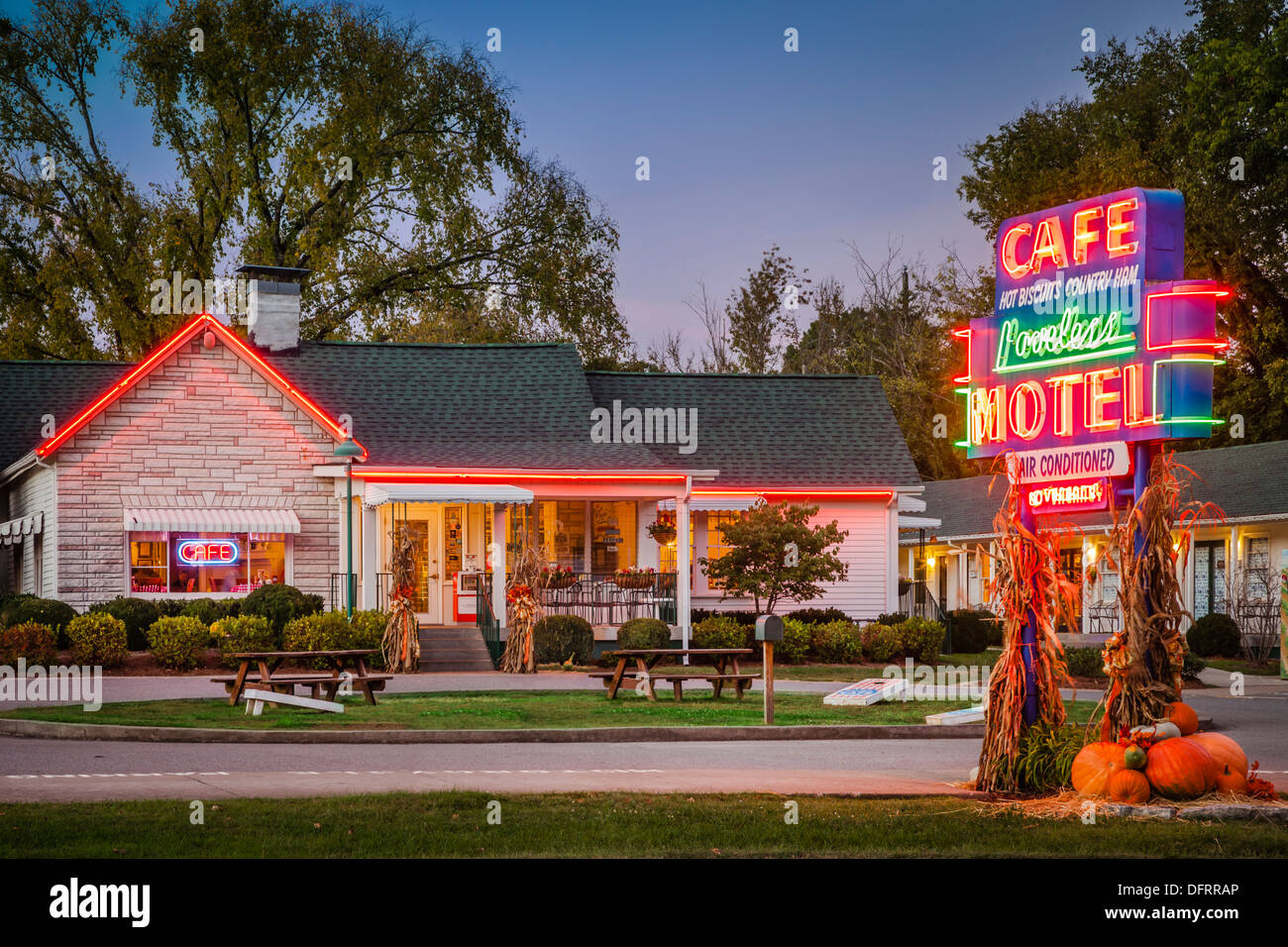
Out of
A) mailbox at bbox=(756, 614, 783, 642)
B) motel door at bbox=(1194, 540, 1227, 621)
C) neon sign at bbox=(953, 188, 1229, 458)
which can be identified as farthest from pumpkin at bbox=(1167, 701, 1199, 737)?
motel door at bbox=(1194, 540, 1227, 621)

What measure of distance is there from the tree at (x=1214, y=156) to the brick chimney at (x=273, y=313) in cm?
2427

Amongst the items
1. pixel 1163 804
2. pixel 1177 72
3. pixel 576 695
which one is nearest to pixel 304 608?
pixel 576 695

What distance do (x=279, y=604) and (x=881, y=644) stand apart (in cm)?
1124

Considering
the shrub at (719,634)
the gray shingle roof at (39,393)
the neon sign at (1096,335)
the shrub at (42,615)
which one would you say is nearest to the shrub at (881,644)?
the shrub at (719,634)

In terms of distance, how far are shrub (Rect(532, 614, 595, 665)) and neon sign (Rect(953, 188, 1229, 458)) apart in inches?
526

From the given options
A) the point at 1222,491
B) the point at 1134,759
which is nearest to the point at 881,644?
the point at 1222,491

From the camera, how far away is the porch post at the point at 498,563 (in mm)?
26828

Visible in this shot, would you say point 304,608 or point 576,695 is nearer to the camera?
point 576,695

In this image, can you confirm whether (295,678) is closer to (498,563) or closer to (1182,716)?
(498,563)

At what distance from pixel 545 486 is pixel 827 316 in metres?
36.6

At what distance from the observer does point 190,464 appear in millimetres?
27516
